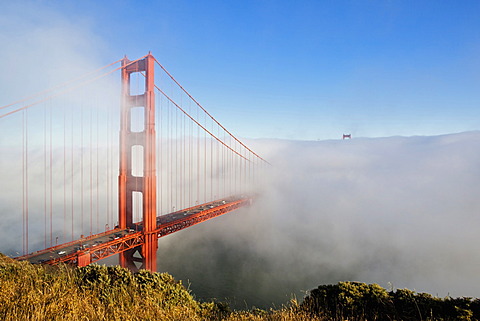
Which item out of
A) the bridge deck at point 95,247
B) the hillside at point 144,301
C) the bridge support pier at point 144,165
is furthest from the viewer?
the bridge support pier at point 144,165

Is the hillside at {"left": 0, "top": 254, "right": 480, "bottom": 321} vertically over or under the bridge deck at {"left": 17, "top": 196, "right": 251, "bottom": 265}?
over

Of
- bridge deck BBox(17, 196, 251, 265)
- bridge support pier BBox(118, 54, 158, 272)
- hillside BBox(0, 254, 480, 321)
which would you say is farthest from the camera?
bridge support pier BBox(118, 54, 158, 272)

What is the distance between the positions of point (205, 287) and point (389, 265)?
2454 cm

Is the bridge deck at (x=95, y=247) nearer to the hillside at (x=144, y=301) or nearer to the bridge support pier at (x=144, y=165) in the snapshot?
the bridge support pier at (x=144, y=165)

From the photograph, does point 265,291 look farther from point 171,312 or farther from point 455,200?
point 455,200

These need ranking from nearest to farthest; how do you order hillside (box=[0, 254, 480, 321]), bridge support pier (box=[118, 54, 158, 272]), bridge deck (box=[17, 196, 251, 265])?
hillside (box=[0, 254, 480, 321]), bridge deck (box=[17, 196, 251, 265]), bridge support pier (box=[118, 54, 158, 272])

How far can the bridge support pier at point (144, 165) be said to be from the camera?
15742 millimetres

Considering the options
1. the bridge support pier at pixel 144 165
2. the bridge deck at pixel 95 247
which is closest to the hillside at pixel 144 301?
the bridge deck at pixel 95 247

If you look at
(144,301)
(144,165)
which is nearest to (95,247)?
(144,165)

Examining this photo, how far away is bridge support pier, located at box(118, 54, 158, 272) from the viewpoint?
15742mm

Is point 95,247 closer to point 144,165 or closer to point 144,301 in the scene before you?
point 144,165

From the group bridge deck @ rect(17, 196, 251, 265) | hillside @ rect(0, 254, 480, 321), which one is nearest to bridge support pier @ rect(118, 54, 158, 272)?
bridge deck @ rect(17, 196, 251, 265)

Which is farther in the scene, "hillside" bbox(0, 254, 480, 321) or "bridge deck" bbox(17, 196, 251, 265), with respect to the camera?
"bridge deck" bbox(17, 196, 251, 265)

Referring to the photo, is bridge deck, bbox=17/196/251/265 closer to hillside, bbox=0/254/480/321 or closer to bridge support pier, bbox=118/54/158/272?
bridge support pier, bbox=118/54/158/272
